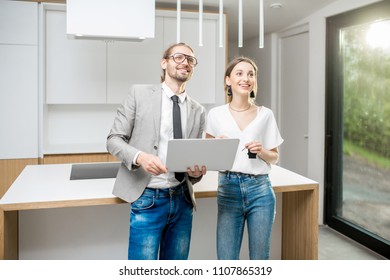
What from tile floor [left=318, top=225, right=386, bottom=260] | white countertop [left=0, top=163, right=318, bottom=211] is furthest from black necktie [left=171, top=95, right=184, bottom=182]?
tile floor [left=318, top=225, right=386, bottom=260]

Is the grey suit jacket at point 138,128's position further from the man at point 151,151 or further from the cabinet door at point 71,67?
the cabinet door at point 71,67

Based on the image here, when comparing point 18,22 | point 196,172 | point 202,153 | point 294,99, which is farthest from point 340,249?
point 18,22

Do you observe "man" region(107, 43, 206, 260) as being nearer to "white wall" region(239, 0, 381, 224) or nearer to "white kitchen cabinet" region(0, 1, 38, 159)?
"white kitchen cabinet" region(0, 1, 38, 159)

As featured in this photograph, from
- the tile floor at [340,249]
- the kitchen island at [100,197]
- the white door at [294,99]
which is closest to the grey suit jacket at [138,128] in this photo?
the kitchen island at [100,197]

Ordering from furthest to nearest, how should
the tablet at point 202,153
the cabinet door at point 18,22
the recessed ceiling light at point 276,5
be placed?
1. the recessed ceiling light at point 276,5
2. the cabinet door at point 18,22
3. the tablet at point 202,153

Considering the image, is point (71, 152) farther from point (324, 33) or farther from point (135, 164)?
point (324, 33)

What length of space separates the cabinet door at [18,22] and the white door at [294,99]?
2788 mm

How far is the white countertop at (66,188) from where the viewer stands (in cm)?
192

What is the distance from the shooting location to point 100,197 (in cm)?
199

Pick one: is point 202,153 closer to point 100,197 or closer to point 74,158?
point 100,197

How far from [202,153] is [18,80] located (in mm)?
2529

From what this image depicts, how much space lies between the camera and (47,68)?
369 cm

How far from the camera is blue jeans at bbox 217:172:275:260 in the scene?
5.78 ft
